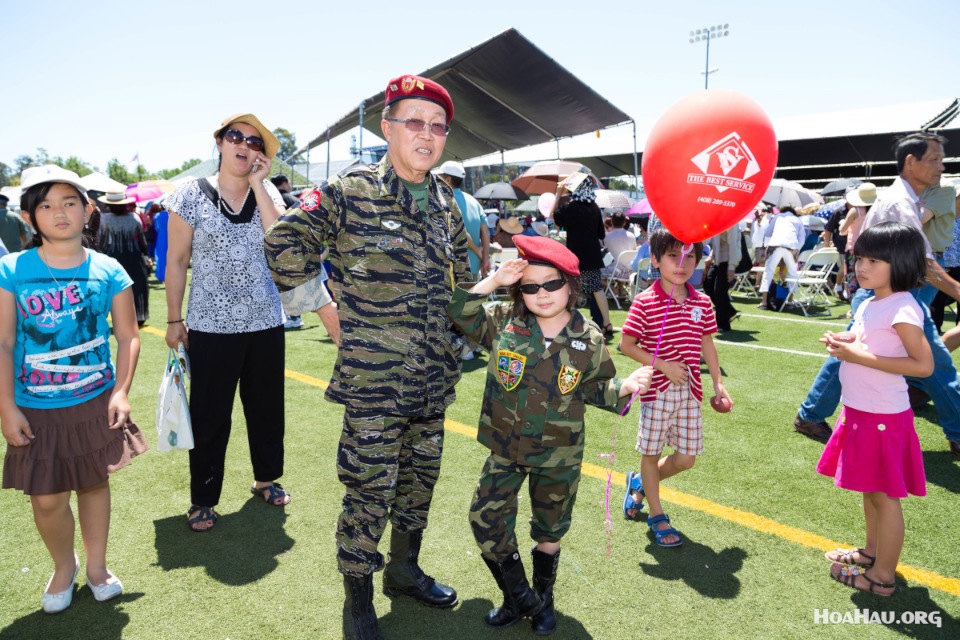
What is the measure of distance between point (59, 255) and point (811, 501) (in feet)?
13.7

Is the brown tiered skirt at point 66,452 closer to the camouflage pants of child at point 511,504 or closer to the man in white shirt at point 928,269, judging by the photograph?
the camouflage pants of child at point 511,504

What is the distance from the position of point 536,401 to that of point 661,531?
130cm

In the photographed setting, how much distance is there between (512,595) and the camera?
257cm

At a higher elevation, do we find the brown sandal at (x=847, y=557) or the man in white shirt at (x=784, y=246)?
the man in white shirt at (x=784, y=246)

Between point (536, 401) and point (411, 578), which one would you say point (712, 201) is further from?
point (411, 578)

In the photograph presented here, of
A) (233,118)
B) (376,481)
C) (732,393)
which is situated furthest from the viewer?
(732,393)

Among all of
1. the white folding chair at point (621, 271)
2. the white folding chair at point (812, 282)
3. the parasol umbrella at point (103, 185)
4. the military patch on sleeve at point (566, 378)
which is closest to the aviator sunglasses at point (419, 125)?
the military patch on sleeve at point (566, 378)

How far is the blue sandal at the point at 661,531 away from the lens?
10.6 feet

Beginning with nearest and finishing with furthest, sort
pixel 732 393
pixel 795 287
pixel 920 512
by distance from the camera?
1. pixel 920 512
2. pixel 732 393
3. pixel 795 287

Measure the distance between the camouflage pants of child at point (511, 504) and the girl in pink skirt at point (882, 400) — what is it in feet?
4.62

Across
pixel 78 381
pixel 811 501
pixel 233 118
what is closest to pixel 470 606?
pixel 78 381

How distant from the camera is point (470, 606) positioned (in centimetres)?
276

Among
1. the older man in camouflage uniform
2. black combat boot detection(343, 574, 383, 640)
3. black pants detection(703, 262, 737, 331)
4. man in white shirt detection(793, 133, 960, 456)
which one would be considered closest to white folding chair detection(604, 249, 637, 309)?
black pants detection(703, 262, 737, 331)

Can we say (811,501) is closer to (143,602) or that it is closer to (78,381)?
(143,602)
